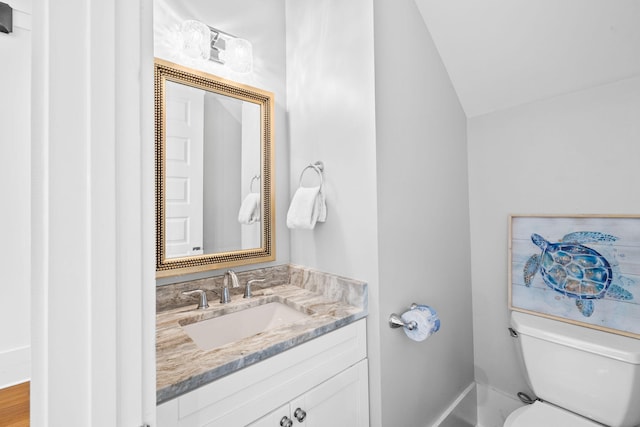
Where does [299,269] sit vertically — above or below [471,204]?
below

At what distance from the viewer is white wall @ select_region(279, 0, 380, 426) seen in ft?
4.10

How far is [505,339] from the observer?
5.47ft

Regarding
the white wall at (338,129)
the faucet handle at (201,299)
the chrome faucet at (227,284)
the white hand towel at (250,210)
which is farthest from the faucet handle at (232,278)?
the white wall at (338,129)

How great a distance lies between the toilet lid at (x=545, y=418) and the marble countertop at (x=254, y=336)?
0.80 meters

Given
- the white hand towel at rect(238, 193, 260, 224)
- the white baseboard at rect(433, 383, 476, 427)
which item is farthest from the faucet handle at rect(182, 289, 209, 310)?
the white baseboard at rect(433, 383, 476, 427)

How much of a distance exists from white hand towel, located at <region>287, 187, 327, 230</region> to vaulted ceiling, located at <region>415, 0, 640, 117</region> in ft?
3.51

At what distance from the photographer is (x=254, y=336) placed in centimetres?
103

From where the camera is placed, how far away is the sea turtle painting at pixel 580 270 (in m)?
1.32

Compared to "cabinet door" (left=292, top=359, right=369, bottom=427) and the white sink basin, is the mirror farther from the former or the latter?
"cabinet door" (left=292, top=359, right=369, bottom=427)
